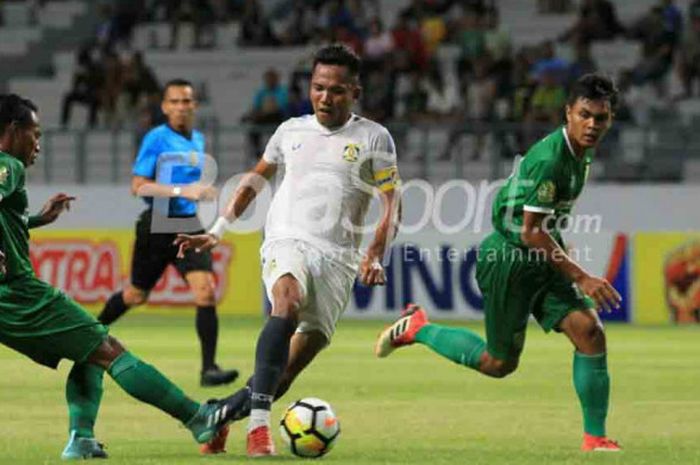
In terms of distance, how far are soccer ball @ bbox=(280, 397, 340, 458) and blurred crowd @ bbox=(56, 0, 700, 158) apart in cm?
1509

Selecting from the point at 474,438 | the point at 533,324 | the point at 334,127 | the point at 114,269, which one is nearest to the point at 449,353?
the point at 474,438

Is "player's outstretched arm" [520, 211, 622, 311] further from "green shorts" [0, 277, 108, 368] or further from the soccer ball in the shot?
"green shorts" [0, 277, 108, 368]

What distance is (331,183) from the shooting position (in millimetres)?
9695

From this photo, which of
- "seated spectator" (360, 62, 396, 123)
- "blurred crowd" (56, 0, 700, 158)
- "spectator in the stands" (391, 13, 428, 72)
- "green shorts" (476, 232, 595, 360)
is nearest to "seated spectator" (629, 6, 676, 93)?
"blurred crowd" (56, 0, 700, 158)

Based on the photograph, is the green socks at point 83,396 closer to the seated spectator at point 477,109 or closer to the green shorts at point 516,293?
the green shorts at point 516,293

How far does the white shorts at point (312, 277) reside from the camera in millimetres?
9422

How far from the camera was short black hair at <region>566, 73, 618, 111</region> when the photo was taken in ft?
32.3

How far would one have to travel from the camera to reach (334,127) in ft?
32.3

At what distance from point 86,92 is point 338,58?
1954 centimetres

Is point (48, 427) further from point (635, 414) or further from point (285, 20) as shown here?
point (285, 20)

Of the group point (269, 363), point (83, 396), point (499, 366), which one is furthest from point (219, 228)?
point (499, 366)

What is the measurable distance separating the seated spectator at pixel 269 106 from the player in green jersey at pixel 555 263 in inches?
617

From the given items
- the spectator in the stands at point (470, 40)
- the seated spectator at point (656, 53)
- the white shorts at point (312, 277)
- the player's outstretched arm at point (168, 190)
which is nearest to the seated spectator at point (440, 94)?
the spectator in the stands at point (470, 40)

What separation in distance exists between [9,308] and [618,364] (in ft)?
28.6
